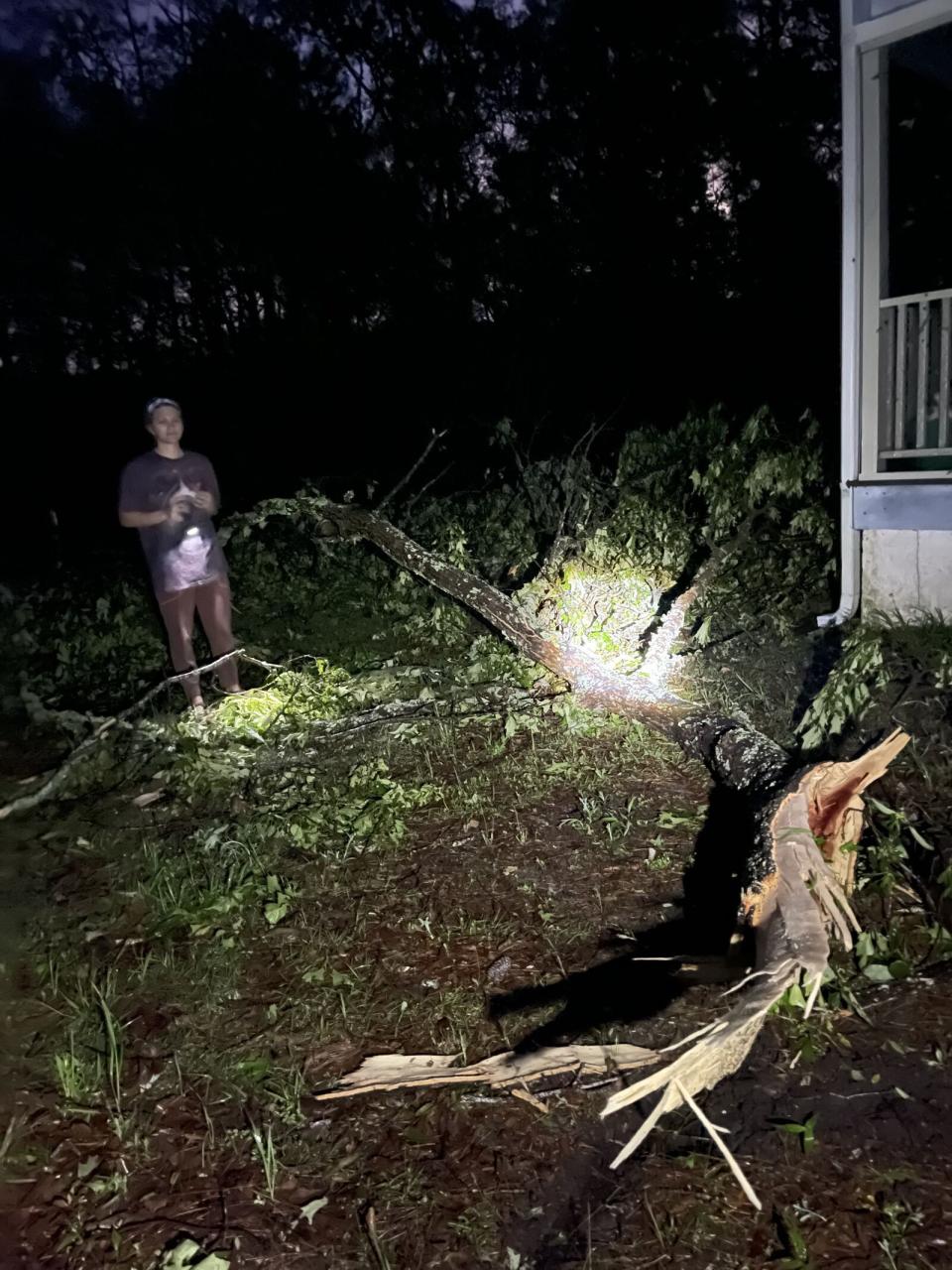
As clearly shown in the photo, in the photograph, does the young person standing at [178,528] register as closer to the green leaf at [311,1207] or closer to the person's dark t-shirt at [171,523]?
the person's dark t-shirt at [171,523]

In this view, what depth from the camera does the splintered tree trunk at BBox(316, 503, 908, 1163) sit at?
225cm

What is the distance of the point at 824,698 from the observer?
14.5ft

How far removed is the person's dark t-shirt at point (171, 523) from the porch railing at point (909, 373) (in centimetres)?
437

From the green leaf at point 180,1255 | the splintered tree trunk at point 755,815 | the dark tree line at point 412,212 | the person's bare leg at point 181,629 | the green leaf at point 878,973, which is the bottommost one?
the green leaf at point 180,1255

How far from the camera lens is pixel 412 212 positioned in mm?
16750

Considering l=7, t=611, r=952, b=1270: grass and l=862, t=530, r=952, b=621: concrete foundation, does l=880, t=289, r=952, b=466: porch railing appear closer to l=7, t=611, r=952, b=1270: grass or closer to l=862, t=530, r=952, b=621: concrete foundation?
l=862, t=530, r=952, b=621: concrete foundation

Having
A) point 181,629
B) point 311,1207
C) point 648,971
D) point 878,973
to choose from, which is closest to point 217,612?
point 181,629

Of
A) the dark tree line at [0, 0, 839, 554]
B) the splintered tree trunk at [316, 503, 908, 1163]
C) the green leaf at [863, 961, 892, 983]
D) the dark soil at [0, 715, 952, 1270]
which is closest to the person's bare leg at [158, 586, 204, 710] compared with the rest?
the splintered tree trunk at [316, 503, 908, 1163]

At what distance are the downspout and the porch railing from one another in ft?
0.61

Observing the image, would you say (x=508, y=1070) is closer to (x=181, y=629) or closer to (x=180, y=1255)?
(x=180, y=1255)

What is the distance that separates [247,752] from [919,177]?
959cm

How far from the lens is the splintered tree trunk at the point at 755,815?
225cm

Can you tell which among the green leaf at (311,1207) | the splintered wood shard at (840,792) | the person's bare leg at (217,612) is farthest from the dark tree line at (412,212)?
the green leaf at (311,1207)

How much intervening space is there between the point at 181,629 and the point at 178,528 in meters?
0.67
